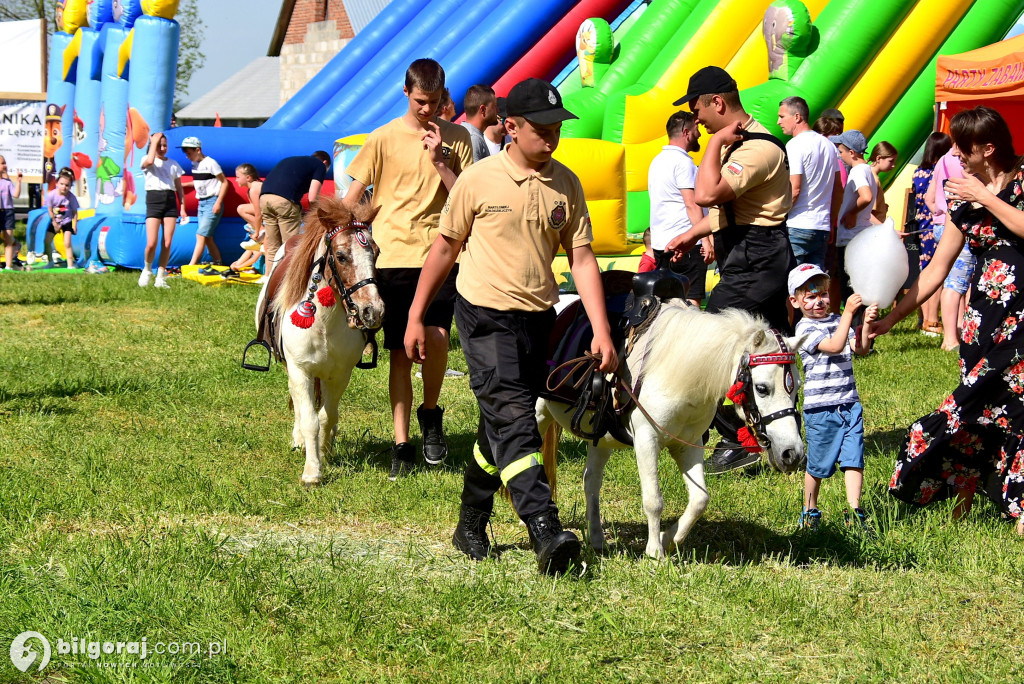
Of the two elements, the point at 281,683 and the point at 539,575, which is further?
the point at 539,575

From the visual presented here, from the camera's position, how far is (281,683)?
3482mm

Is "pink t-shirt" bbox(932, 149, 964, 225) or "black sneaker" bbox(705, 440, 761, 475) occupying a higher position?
"pink t-shirt" bbox(932, 149, 964, 225)

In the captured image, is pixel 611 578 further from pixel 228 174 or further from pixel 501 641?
pixel 228 174

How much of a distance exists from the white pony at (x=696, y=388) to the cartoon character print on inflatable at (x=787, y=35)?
10301 mm

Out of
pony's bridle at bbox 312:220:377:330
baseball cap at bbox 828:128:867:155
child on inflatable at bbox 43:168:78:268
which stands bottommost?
child on inflatable at bbox 43:168:78:268

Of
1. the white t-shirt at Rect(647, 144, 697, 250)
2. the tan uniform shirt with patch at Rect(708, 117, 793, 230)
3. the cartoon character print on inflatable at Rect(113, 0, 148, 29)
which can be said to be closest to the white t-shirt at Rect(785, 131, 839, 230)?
the white t-shirt at Rect(647, 144, 697, 250)

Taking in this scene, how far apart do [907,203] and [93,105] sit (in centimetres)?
1459

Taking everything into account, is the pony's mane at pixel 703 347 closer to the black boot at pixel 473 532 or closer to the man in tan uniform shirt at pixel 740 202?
the black boot at pixel 473 532

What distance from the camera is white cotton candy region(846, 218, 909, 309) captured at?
189 inches

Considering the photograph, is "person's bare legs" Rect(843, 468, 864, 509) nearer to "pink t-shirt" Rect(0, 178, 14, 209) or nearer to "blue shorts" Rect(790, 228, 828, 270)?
"blue shorts" Rect(790, 228, 828, 270)

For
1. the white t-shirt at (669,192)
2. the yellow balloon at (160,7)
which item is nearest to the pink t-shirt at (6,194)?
the yellow balloon at (160,7)

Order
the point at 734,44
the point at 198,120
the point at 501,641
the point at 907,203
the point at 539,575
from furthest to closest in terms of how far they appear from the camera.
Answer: the point at 198,120 < the point at 734,44 < the point at 907,203 < the point at 539,575 < the point at 501,641

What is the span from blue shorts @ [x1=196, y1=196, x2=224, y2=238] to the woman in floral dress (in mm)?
13230

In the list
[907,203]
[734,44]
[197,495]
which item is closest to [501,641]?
[197,495]
